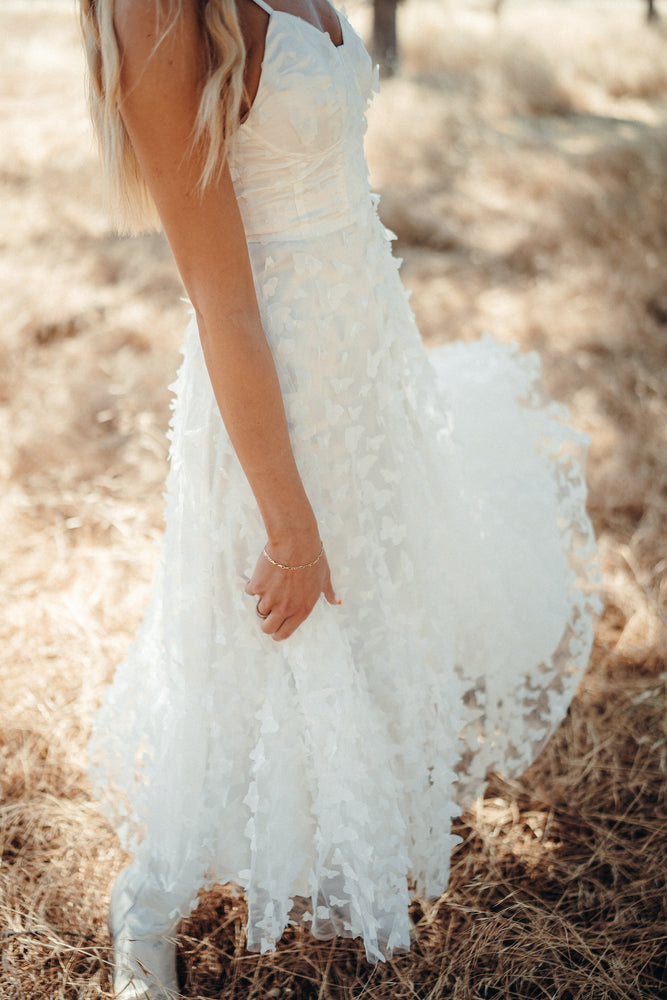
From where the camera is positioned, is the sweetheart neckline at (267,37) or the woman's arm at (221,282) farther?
the sweetheart neckline at (267,37)

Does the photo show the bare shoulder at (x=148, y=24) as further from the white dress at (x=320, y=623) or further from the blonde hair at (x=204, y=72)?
the white dress at (x=320, y=623)

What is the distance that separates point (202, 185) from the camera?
89cm

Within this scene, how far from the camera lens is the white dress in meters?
1.11

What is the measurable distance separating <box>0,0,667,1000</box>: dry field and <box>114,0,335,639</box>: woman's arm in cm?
84

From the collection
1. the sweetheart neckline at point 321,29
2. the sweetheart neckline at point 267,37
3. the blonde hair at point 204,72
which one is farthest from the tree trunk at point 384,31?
the blonde hair at point 204,72

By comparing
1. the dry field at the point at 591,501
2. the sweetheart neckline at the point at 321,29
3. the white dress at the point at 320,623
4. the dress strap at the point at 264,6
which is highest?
the dress strap at the point at 264,6

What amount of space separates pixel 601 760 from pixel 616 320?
242 cm

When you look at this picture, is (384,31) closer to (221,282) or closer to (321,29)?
(321,29)

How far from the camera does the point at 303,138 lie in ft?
3.26

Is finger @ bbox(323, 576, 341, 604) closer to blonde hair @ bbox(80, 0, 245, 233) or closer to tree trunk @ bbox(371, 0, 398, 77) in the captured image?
blonde hair @ bbox(80, 0, 245, 233)

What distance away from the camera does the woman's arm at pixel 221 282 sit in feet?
2.76

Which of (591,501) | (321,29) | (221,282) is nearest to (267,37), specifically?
(321,29)

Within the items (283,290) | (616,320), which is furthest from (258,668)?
(616,320)

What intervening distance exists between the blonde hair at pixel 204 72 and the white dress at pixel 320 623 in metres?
0.11
